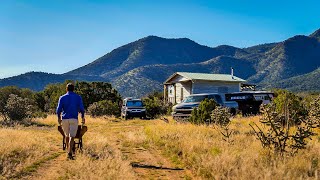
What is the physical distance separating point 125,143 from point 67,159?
4.09m

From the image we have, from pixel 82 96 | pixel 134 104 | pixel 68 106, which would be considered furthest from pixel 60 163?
pixel 82 96

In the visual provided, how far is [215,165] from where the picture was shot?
26.5ft

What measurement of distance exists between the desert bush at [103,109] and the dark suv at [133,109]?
10.0 feet

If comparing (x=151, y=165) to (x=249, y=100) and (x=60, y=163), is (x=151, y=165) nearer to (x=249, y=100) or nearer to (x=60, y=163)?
(x=60, y=163)

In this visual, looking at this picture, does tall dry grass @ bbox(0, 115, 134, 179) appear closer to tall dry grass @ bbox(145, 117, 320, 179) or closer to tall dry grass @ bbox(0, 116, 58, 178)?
tall dry grass @ bbox(0, 116, 58, 178)

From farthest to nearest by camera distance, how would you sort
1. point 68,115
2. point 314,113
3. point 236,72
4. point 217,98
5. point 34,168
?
point 236,72
point 217,98
point 314,113
point 68,115
point 34,168

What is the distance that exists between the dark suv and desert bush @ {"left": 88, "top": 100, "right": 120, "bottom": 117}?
3.06 metres

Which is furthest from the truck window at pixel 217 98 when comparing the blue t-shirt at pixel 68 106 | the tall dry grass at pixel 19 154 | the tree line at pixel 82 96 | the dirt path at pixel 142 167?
the tree line at pixel 82 96

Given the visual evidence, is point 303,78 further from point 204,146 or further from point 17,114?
point 204,146

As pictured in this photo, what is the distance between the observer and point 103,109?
36156 mm

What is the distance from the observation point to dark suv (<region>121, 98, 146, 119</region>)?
3297 cm

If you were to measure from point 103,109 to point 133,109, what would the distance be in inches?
177

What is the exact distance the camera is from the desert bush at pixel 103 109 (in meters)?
35.7

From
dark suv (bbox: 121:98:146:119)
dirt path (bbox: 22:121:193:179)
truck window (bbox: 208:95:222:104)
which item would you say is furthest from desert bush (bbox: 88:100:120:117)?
dirt path (bbox: 22:121:193:179)
